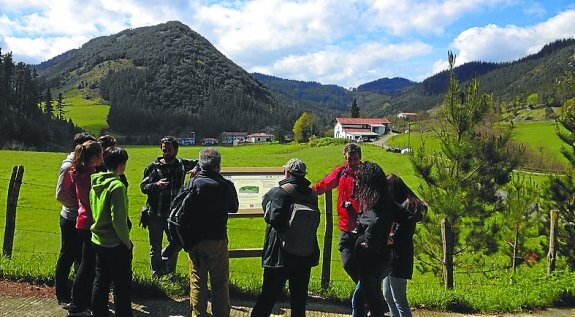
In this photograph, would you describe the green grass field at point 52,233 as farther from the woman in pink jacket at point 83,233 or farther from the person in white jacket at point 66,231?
the woman in pink jacket at point 83,233

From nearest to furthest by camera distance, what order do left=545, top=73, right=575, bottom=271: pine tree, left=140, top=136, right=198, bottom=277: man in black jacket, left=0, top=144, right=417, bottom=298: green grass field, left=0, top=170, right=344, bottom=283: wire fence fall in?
left=140, top=136, right=198, bottom=277: man in black jacket
left=0, top=144, right=417, bottom=298: green grass field
left=0, top=170, right=344, bottom=283: wire fence
left=545, top=73, right=575, bottom=271: pine tree

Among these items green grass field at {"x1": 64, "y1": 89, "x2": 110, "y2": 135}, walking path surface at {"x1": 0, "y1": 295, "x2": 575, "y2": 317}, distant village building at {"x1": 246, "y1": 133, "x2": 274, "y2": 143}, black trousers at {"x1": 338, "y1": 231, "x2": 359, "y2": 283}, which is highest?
green grass field at {"x1": 64, "y1": 89, "x2": 110, "y2": 135}

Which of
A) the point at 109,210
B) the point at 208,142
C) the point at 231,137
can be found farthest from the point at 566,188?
the point at 231,137

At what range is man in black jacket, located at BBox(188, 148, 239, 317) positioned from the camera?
5172 millimetres

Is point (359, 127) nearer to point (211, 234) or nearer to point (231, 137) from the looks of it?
point (231, 137)

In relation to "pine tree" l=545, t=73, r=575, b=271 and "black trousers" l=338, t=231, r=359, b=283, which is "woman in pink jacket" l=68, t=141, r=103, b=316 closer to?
"black trousers" l=338, t=231, r=359, b=283

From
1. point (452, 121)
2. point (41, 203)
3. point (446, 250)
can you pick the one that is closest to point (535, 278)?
point (446, 250)

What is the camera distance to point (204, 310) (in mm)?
5438

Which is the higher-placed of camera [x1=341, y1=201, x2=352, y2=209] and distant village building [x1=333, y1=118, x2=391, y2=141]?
distant village building [x1=333, y1=118, x2=391, y2=141]

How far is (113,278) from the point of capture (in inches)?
198

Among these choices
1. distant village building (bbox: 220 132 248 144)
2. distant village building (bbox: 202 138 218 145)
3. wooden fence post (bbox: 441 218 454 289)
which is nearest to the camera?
wooden fence post (bbox: 441 218 454 289)

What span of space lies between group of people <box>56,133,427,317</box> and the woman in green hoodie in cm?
1

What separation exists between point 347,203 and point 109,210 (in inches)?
105

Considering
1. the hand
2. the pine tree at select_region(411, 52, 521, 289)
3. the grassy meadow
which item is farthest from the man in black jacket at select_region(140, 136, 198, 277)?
the pine tree at select_region(411, 52, 521, 289)
